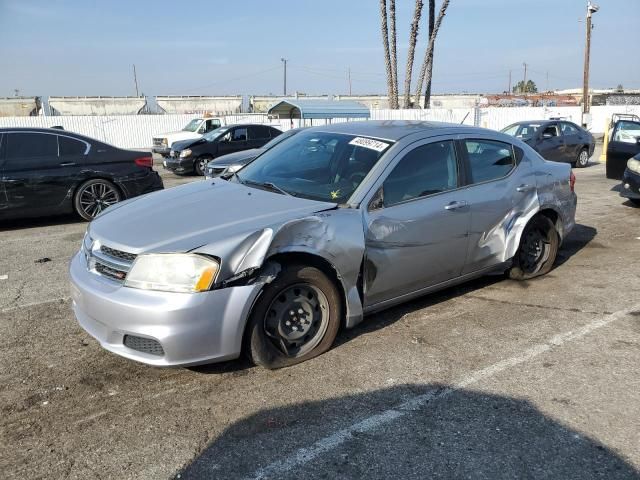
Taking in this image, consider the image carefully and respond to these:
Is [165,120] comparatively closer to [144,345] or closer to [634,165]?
[634,165]

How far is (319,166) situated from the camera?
442cm

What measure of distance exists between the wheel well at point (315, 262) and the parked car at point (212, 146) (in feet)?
39.2

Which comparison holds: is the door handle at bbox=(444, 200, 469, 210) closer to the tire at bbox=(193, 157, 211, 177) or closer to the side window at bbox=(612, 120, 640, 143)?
the side window at bbox=(612, 120, 640, 143)

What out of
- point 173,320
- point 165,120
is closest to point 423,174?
point 173,320

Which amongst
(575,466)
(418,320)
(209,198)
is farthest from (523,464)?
(209,198)

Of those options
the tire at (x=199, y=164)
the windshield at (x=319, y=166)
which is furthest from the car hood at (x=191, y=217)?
the tire at (x=199, y=164)

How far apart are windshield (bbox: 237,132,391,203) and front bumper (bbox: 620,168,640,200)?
21.9 ft

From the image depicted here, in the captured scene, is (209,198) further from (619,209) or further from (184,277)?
(619,209)

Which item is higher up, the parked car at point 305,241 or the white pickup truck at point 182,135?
the white pickup truck at point 182,135

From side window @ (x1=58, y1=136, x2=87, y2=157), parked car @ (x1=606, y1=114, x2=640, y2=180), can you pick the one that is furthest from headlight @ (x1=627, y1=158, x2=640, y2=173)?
side window @ (x1=58, y1=136, x2=87, y2=157)

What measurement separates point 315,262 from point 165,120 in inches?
1058

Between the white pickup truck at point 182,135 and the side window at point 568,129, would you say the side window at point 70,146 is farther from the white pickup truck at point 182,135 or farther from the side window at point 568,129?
the side window at point 568,129

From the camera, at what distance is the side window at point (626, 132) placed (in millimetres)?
10872

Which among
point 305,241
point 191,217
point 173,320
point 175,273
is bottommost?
point 173,320
